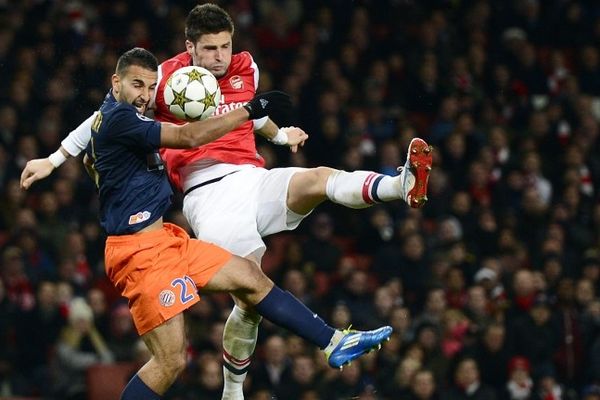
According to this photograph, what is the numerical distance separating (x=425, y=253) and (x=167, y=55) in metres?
3.58

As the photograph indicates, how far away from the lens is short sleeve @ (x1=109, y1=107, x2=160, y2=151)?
729 centimetres

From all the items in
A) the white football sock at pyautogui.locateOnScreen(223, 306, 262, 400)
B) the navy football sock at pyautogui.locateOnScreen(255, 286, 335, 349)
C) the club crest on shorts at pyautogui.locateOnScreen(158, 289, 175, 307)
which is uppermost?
the club crest on shorts at pyautogui.locateOnScreen(158, 289, 175, 307)

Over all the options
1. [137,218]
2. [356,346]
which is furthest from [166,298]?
[356,346]

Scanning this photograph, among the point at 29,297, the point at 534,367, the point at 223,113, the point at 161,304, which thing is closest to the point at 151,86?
the point at 223,113

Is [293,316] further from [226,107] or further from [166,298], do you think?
[226,107]

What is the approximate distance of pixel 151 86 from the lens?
7.52 m

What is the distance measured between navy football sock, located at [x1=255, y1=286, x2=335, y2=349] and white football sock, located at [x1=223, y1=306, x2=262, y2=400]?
1.79 feet

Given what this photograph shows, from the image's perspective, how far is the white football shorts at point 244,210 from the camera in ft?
25.9

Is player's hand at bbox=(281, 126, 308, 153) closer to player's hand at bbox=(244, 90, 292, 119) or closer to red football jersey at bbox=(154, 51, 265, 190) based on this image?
red football jersey at bbox=(154, 51, 265, 190)

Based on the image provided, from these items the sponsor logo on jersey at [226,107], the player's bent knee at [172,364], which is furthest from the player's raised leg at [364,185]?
the player's bent knee at [172,364]

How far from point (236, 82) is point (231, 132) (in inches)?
11.9

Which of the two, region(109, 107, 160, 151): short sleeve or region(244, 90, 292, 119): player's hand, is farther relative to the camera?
region(244, 90, 292, 119): player's hand

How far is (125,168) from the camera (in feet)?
24.4

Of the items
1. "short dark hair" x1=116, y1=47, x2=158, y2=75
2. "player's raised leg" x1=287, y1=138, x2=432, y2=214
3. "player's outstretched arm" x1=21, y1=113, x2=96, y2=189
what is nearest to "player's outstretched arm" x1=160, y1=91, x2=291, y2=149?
"short dark hair" x1=116, y1=47, x2=158, y2=75
